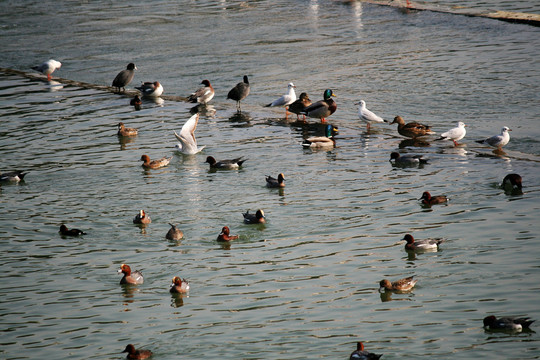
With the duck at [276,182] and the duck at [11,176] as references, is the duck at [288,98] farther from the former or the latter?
the duck at [11,176]

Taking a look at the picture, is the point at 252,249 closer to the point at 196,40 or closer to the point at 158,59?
the point at 158,59

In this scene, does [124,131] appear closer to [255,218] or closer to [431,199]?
[255,218]

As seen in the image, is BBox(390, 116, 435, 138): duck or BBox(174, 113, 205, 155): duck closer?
BBox(390, 116, 435, 138): duck

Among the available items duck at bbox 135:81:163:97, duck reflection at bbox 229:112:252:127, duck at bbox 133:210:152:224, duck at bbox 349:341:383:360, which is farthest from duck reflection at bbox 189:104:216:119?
duck at bbox 349:341:383:360

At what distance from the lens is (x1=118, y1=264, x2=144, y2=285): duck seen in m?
13.2

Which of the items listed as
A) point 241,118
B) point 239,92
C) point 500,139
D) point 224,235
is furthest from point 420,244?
point 239,92

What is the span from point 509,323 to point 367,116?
11.9 m

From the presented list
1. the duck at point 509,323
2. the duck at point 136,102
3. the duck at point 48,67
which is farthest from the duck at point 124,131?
the duck at point 509,323

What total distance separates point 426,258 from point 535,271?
6.10 feet

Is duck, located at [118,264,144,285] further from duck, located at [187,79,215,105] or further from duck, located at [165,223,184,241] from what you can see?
duck, located at [187,79,215,105]

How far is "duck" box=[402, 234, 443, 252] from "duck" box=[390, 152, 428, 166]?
5.24 metres

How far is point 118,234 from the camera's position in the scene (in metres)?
15.6

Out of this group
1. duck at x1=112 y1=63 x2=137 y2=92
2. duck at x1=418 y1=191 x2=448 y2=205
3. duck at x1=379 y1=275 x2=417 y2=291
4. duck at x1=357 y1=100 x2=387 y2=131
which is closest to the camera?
duck at x1=379 y1=275 x2=417 y2=291

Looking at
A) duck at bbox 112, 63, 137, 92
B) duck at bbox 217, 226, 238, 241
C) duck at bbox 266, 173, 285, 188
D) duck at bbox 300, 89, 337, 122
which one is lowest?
duck at bbox 217, 226, 238, 241
